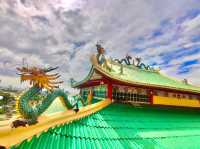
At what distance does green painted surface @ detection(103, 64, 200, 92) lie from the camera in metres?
13.0

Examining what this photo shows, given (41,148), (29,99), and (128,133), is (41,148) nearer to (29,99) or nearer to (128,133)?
(29,99)

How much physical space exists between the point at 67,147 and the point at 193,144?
708cm

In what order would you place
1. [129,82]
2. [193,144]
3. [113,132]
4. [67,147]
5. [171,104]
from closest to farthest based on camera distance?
[67,147]
[113,132]
[193,144]
[129,82]
[171,104]

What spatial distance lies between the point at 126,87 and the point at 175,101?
4.55m

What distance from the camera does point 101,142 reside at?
7914 millimetres

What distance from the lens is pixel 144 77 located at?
51.5 feet

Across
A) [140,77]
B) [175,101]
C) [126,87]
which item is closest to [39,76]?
[126,87]

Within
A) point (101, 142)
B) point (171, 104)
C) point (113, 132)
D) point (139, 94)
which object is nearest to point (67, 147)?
point (101, 142)

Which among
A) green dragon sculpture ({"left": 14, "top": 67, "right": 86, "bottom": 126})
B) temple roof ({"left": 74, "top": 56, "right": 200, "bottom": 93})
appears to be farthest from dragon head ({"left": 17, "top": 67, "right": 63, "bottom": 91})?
temple roof ({"left": 74, "top": 56, "right": 200, "bottom": 93})

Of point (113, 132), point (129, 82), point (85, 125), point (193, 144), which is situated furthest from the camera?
point (129, 82)

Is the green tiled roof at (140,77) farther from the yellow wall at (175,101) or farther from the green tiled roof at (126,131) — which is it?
the green tiled roof at (126,131)

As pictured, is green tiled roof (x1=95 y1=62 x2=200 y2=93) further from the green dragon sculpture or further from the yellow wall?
the green dragon sculpture

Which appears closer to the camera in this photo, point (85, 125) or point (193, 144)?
point (85, 125)

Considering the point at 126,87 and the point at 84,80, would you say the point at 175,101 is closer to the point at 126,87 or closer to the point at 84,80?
the point at 126,87
